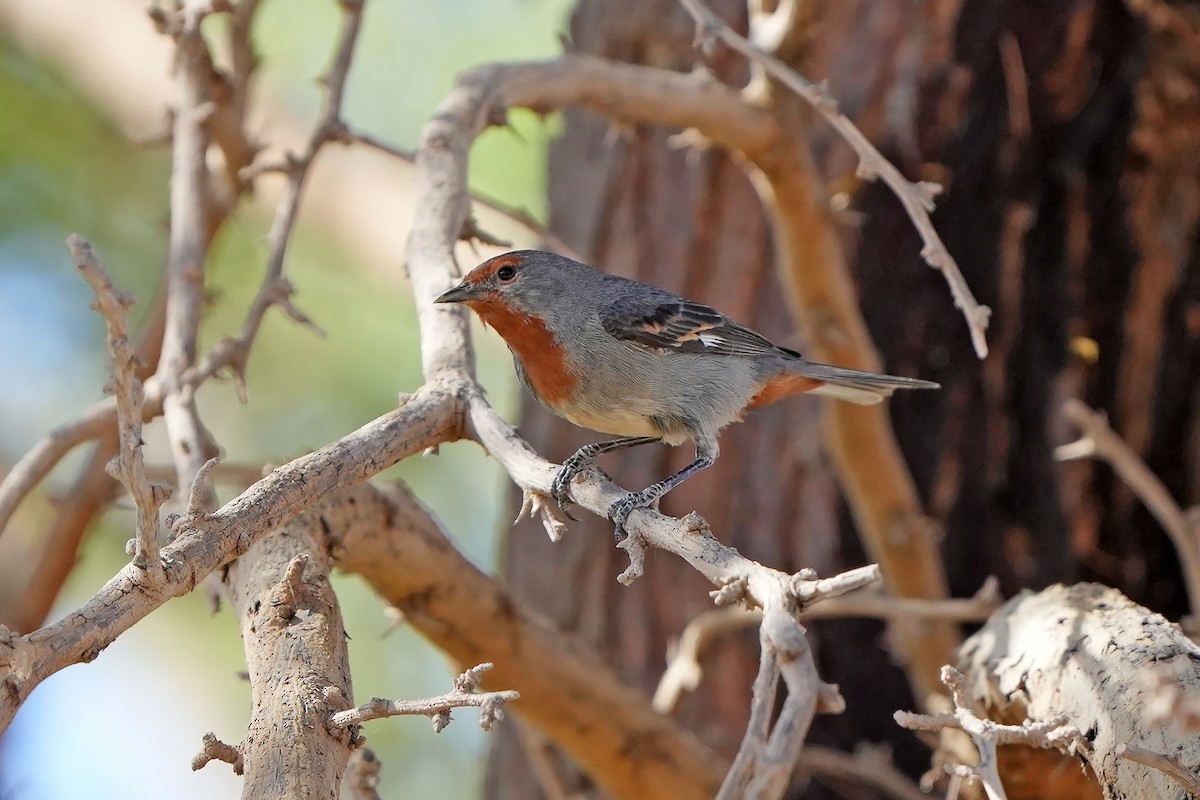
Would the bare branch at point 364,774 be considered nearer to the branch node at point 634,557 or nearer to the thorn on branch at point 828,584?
the branch node at point 634,557

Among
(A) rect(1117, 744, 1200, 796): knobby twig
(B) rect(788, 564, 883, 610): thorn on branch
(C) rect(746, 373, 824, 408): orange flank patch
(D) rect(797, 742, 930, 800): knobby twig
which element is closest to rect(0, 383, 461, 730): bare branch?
(B) rect(788, 564, 883, 610): thorn on branch

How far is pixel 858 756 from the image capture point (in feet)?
15.8

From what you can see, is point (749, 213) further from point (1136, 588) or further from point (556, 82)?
point (1136, 588)

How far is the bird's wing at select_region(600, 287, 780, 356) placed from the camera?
426 centimetres

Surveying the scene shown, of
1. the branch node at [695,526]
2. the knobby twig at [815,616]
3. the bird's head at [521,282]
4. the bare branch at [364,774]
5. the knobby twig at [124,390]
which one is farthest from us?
the bird's head at [521,282]

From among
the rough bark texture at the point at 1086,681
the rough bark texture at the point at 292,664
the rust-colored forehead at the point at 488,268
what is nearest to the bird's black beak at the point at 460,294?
the rust-colored forehead at the point at 488,268

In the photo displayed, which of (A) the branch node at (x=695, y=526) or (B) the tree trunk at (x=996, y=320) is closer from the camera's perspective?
(A) the branch node at (x=695, y=526)

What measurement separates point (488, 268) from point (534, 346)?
0.35 metres

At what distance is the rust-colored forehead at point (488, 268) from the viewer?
4.23 metres

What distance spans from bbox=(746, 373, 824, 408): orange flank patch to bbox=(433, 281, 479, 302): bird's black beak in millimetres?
1100

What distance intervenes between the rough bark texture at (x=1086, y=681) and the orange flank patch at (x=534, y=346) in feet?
4.98

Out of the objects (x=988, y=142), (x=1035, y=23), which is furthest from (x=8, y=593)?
(x=1035, y=23)

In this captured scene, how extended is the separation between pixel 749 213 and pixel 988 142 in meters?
1.17

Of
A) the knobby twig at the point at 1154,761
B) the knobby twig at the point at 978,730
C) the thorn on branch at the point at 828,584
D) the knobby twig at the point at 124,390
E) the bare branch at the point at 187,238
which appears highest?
the bare branch at the point at 187,238
